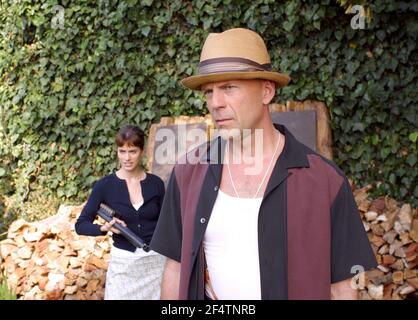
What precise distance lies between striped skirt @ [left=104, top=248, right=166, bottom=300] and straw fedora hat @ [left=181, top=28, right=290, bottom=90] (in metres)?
2.12

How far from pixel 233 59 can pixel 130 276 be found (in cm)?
232

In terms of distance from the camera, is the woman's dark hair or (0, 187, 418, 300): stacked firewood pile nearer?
the woman's dark hair

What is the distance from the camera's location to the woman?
3.99 metres

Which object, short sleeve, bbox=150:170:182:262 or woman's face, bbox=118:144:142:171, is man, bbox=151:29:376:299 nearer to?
short sleeve, bbox=150:170:182:262

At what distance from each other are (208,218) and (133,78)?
16.1ft

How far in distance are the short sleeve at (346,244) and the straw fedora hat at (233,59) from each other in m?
0.51

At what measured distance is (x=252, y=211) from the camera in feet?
6.54

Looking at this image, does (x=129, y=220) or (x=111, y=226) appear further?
(x=129, y=220)

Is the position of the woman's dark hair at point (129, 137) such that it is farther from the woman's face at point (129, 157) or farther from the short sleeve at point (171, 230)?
the short sleeve at point (171, 230)

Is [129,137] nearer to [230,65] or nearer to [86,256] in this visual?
[86,256]

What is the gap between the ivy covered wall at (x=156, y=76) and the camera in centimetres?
561

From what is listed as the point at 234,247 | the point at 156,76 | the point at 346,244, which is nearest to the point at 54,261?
the point at 156,76

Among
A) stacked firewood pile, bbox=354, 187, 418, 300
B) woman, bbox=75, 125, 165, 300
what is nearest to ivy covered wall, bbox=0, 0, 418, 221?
stacked firewood pile, bbox=354, 187, 418, 300

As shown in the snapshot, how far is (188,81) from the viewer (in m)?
2.15
